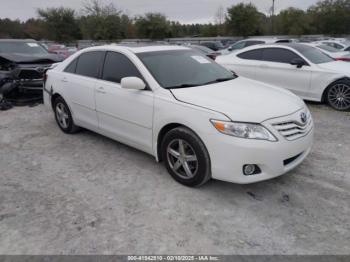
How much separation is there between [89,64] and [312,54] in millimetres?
5437

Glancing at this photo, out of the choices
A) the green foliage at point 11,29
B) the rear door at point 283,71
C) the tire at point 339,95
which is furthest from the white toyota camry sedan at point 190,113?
the green foliage at point 11,29

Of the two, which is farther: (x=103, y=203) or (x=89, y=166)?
(x=89, y=166)

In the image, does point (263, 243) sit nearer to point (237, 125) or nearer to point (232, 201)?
point (232, 201)

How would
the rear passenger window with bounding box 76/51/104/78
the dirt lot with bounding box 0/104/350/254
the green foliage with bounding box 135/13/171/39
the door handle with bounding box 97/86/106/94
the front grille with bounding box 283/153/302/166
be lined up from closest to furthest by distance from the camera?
the dirt lot with bounding box 0/104/350/254, the front grille with bounding box 283/153/302/166, the door handle with bounding box 97/86/106/94, the rear passenger window with bounding box 76/51/104/78, the green foliage with bounding box 135/13/171/39

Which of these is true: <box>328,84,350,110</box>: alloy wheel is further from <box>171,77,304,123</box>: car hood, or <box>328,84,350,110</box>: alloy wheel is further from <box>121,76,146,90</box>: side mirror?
<box>121,76,146,90</box>: side mirror

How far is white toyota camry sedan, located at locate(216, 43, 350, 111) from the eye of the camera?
21.4ft

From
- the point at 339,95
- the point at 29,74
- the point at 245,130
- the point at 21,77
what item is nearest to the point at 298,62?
the point at 339,95

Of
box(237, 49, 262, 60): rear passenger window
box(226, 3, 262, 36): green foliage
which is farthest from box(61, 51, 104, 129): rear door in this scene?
box(226, 3, 262, 36): green foliage

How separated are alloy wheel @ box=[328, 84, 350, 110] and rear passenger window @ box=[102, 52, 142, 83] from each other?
4881 millimetres

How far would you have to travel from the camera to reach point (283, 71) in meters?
7.20

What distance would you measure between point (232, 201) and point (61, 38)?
4915 cm

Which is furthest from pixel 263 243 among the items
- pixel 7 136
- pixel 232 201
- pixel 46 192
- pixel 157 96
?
pixel 7 136

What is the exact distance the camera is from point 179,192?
10.9 feet

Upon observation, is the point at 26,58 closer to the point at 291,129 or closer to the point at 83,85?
the point at 83,85
